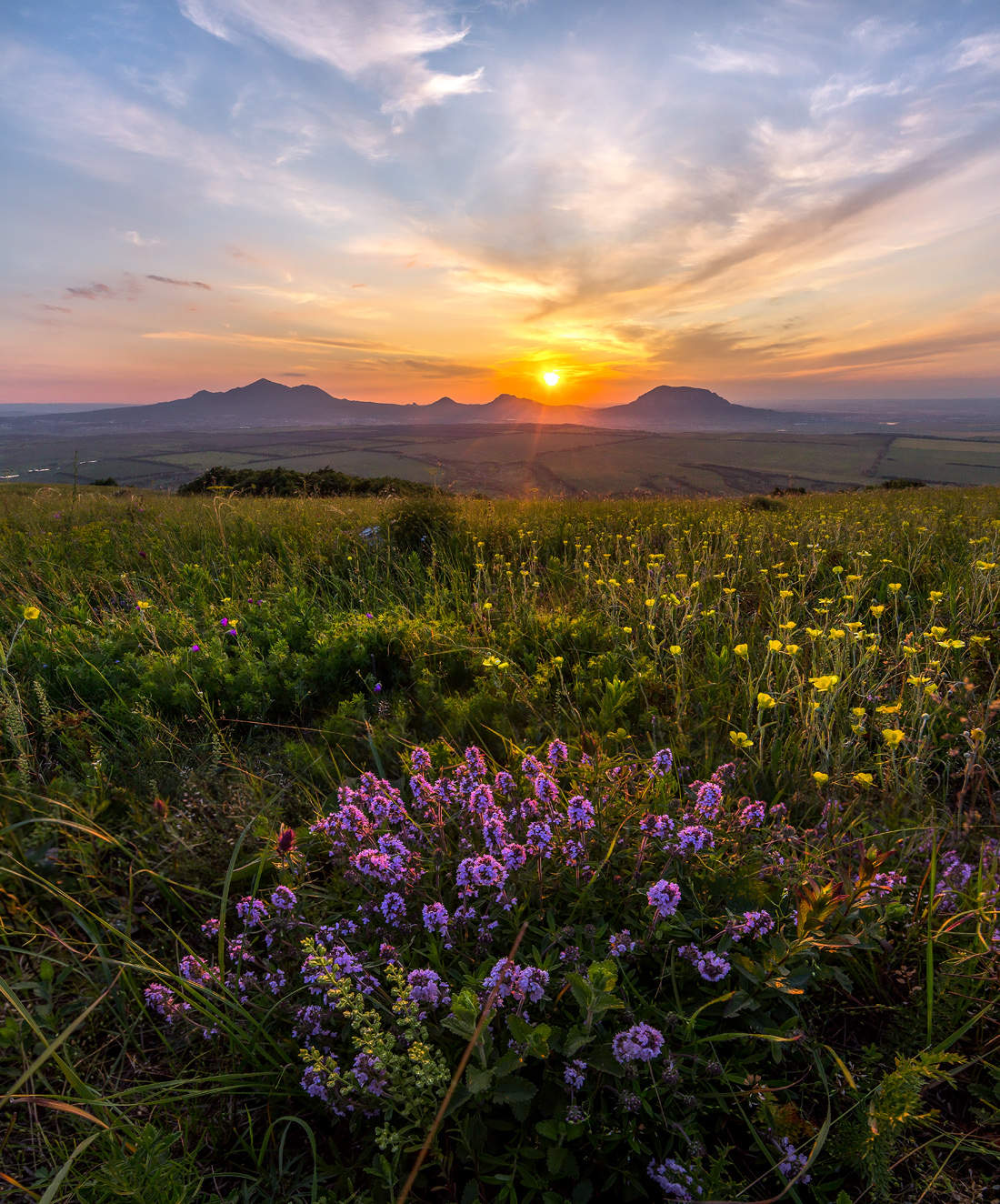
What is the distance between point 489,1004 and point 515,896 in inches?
23.6

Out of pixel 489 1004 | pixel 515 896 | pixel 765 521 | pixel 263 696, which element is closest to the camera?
pixel 489 1004

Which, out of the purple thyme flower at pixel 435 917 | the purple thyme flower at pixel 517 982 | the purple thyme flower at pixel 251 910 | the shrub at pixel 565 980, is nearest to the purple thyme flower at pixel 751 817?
the shrub at pixel 565 980

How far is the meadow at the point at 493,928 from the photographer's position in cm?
142

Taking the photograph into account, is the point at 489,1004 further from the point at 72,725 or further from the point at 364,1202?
the point at 72,725

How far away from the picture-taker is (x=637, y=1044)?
144 cm

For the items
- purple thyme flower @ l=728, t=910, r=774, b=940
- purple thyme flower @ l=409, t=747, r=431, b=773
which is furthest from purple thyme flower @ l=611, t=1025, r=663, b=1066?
purple thyme flower @ l=409, t=747, r=431, b=773

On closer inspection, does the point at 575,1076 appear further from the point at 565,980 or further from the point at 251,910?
the point at 251,910

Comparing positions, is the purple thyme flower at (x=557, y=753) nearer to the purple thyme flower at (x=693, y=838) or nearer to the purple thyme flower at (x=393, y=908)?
the purple thyme flower at (x=693, y=838)

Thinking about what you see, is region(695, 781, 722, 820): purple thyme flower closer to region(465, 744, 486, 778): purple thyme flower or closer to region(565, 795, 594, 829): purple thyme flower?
region(565, 795, 594, 829): purple thyme flower

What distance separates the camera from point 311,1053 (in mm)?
1462

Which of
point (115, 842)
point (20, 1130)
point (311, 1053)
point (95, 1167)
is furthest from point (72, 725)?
point (311, 1053)

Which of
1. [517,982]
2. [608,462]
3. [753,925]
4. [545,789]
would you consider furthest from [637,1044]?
[608,462]

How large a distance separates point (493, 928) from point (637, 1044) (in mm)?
544

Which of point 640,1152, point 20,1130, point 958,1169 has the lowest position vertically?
point 20,1130
